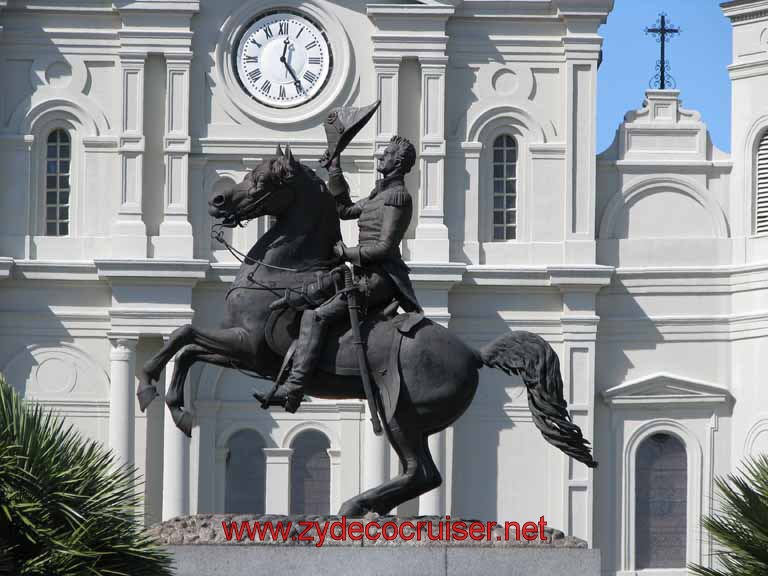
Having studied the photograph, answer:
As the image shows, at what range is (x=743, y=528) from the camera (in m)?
18.9

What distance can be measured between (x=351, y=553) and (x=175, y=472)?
24790mm

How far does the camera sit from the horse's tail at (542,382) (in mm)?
20328

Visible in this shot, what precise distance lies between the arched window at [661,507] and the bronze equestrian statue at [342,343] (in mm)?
25098

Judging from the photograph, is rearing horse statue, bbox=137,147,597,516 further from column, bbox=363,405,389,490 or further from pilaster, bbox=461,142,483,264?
pilaster, bbox=461,142,483,264

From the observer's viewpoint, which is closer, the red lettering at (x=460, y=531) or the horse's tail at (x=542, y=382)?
the red lettering at (x=460, y=531)

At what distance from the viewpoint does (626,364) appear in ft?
150

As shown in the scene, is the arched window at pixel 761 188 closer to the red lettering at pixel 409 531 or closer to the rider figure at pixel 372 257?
the rider figure at pixel 372 257

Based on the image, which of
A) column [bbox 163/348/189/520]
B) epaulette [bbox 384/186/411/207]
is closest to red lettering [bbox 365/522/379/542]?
epaulette [bbox 384/186/411/207]

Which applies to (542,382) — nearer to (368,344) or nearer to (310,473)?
(368,344)

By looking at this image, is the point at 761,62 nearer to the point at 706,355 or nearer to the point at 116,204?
the point at 706,355

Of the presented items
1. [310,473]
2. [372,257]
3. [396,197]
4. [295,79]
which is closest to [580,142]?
[295,79]

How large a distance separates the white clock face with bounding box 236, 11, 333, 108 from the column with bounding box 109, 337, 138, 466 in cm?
503

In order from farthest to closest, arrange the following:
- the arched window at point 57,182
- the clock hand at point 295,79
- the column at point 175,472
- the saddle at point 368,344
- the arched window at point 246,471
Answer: the arched window at point 57,182 → the clock hand at point 295,79 → the arched window at point 246,471 → the column at point 175,472 → the saddle at point 368,344

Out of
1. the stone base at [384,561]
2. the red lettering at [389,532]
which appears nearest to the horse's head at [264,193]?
the red lettering at [389,532]
